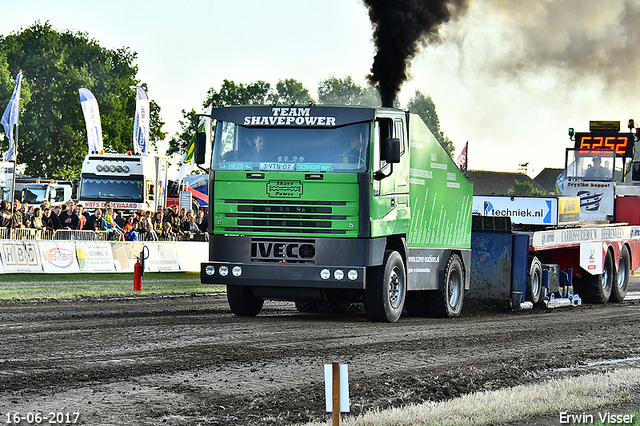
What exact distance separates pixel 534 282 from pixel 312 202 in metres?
6.37

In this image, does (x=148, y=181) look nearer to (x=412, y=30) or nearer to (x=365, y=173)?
(x=412, y=30)

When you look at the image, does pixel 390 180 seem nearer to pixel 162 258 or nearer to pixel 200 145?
pixel 200 145

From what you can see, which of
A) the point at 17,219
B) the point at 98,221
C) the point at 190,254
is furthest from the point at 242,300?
the point at 190,254

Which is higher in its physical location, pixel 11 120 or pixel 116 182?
pixel 11 120

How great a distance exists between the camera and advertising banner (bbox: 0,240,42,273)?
22.2m

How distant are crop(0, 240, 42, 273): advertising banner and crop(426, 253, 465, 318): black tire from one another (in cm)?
1142

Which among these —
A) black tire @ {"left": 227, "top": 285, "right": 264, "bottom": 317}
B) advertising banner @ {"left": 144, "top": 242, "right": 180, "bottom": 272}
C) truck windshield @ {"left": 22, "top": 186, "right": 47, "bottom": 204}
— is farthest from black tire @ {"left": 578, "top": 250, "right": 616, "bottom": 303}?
truck windshield @ {"left": 22, "top": 186, "right": 47, "bottom": 204}

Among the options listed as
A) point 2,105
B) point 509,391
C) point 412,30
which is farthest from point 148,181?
point 2,105

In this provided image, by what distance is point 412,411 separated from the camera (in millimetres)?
6879

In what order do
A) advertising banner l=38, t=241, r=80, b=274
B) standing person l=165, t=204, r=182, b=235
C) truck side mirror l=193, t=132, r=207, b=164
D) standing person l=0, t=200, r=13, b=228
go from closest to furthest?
truck side mirror l=193, t=132, r=207, b=164 < advertising banner l=38, t=241, r=80, b=274 < standing person l=0, t=200, r=13, b=228 < standing person l=165, t=204, r=182, b=235

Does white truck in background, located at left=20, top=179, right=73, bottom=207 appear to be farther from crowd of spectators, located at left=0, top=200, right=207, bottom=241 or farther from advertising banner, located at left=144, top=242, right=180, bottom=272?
advertising banner, located at left=144, top=242, right=180, bottom=272

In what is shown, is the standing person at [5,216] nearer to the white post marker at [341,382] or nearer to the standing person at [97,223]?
the standing person at [97,223]

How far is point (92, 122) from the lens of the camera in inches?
1617

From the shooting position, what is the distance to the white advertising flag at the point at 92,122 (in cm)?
4100
